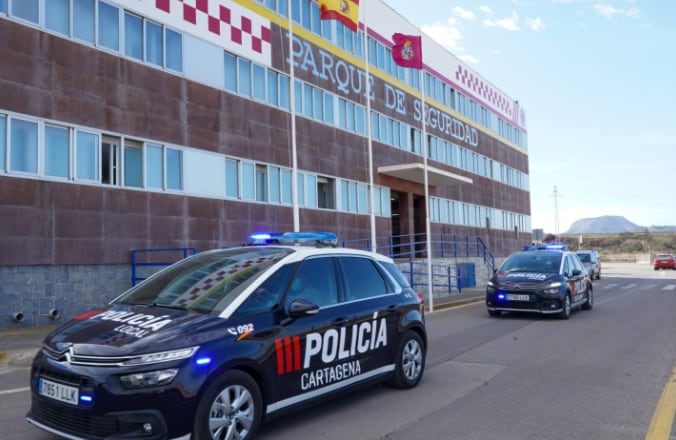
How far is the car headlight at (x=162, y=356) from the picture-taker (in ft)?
13.4

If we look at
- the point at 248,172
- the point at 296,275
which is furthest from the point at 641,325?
the point at 248,172

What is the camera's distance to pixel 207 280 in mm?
5312

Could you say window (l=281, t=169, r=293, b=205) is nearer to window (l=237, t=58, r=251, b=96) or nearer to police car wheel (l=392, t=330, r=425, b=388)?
window (l=237, t=58, r=251, b=96)

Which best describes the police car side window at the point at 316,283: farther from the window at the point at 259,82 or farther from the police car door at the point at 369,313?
the window at the point at 259,82

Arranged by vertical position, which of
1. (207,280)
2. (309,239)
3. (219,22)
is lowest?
(207,280)

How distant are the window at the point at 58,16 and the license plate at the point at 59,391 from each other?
38.4 ft

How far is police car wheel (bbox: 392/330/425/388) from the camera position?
6.53m

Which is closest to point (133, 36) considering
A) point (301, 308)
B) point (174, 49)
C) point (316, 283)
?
point (174, 49)

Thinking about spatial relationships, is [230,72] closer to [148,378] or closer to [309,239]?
[309,239]

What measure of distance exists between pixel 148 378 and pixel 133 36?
13.6 metres

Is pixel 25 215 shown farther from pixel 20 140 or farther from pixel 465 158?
pixel 465 158

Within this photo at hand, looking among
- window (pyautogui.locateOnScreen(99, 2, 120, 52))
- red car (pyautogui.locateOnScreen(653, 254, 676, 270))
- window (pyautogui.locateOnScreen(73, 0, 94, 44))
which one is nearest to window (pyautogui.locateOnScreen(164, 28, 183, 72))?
window (pyautogui.locateOnScreen(99, 2, 120, 52))

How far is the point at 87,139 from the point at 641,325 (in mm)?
13260

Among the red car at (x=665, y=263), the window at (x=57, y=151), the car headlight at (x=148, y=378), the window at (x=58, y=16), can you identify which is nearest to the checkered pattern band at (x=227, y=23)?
the window at (x=58, y=16)
